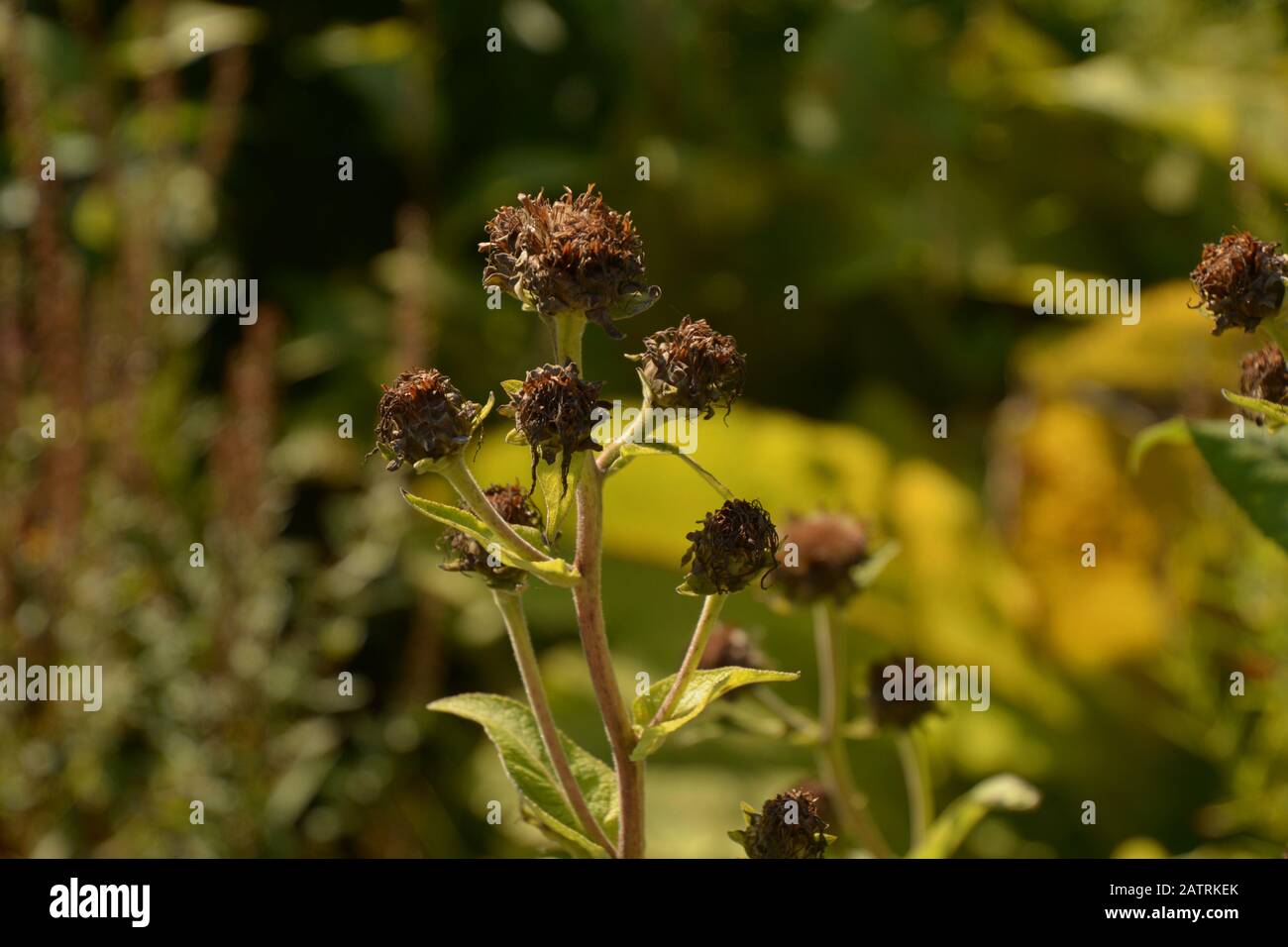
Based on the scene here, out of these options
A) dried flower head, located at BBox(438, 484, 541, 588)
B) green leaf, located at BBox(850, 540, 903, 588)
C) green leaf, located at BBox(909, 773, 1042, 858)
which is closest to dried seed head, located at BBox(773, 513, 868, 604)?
green leaf, located at BBox(850, 540, 903, 588)

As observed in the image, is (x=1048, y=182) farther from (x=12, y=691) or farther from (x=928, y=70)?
(x=12, y=691)

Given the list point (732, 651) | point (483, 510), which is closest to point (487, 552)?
point (483, 510)

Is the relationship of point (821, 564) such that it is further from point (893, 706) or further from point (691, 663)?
point (691, 663)

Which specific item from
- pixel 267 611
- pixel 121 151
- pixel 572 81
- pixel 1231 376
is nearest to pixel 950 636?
pixel 1231 376

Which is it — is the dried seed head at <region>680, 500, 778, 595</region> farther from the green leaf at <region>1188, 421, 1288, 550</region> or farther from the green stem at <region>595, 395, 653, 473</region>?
the green leaf at <region>1188, 421, 1288, 550</region>

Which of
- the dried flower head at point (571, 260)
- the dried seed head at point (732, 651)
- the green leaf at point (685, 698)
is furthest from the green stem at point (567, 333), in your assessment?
the dried seed head at point (732, 651)
